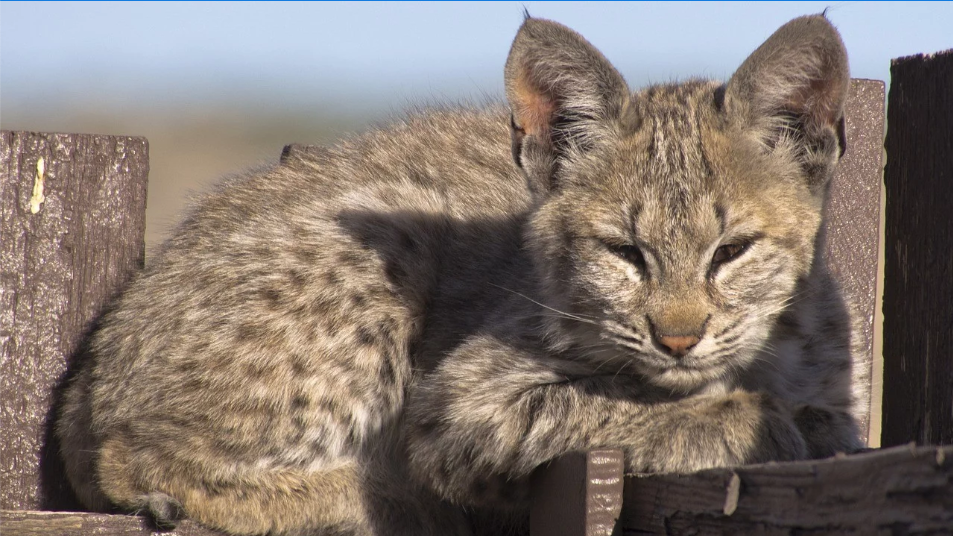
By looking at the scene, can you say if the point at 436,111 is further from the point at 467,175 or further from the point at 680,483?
the point at 680,483

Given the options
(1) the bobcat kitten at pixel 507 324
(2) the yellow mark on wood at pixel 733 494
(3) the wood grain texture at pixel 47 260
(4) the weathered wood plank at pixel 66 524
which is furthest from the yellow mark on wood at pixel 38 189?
(2) the yellow mark on wood at pixel 733 494

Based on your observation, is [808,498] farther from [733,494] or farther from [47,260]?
[47,260]

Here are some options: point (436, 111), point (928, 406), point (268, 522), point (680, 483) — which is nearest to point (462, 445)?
point (268, 522)

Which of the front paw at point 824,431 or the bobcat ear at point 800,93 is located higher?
the bobcat ear at point 800,93

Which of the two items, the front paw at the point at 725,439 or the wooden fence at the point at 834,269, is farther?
the front paw at the point at 725,439

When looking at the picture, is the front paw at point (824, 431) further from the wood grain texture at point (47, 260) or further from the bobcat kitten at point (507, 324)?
the wood grain texture at point (47, 260)

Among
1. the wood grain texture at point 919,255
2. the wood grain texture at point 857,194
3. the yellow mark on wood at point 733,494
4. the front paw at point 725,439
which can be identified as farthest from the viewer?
the wood grain texture at point 857,194
